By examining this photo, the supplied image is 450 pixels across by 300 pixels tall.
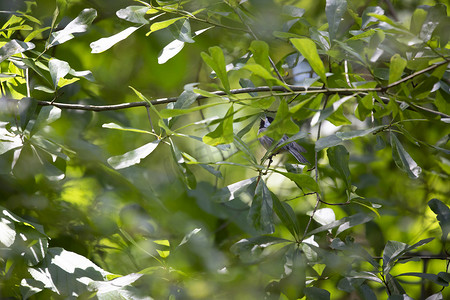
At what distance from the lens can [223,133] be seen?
0.36m

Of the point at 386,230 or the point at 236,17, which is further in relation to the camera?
the point at 386,230

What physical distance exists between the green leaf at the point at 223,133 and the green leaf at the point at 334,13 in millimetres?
142

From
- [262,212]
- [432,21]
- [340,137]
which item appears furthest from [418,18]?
[262,212]

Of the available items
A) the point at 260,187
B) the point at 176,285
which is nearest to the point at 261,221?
the point at 260,187

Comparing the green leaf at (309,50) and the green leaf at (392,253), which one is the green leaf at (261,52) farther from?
the green leaf at (392,253)

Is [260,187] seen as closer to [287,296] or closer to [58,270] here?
[287,296]

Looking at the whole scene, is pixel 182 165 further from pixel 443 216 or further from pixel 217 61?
pixel 443 216

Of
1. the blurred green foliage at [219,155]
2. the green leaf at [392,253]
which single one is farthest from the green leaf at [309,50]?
the green leaf at [392,253]

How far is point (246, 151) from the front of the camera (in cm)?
40

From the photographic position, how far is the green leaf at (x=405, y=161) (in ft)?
1.32

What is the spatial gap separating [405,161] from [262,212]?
0.16m

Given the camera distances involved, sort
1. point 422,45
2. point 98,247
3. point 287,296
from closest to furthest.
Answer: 1. point 422,45
2. point 287,296
3. point 98,247

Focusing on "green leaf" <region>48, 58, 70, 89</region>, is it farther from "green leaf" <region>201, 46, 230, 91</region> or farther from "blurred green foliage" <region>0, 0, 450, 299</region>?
"green leaf" <region>201, 46, 230, 91</region>

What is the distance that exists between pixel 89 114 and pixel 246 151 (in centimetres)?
38
